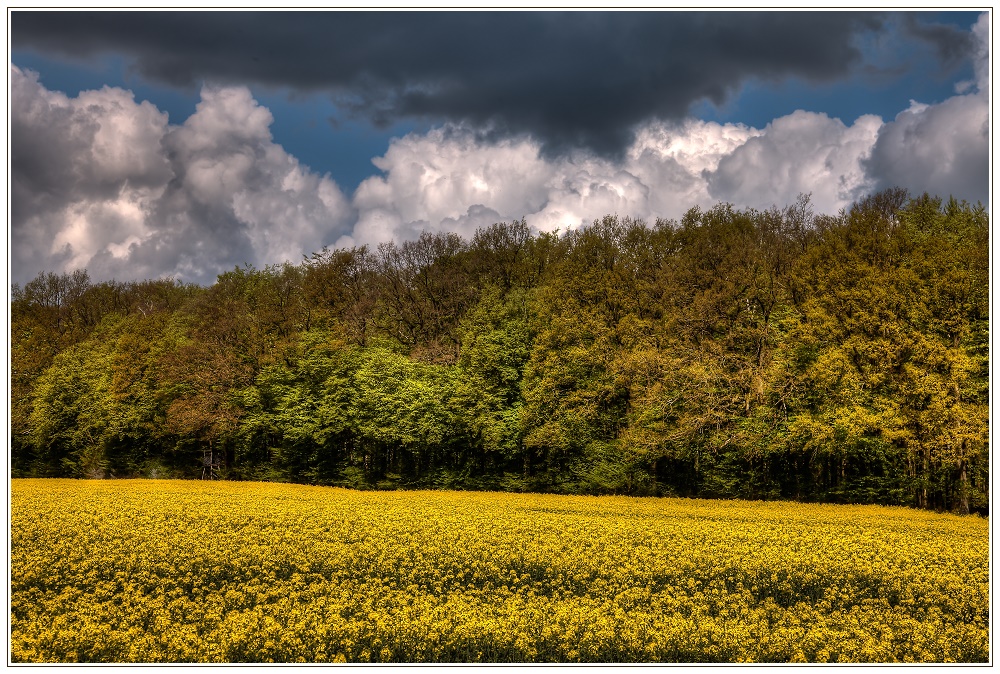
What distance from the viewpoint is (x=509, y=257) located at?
56.1m

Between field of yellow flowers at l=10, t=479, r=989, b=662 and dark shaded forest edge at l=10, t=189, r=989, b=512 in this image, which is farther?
dark shaded forest edge at l=10, t=189, r=989, b=512

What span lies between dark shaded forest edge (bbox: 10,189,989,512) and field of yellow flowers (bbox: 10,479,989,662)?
6906 millimetres

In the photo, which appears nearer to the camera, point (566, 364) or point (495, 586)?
point (495, 586)

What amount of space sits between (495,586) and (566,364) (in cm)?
2747

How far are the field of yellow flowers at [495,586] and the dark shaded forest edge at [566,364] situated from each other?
691 cm

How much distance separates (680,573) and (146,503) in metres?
27.8

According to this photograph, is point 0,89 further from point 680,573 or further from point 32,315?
point 32,315

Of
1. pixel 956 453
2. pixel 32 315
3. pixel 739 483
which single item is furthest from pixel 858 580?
pixel 32 315

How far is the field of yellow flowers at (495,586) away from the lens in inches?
543

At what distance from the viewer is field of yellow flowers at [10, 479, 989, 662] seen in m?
13.8

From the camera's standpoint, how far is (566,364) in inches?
1786

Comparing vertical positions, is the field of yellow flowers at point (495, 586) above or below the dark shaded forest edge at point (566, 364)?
below

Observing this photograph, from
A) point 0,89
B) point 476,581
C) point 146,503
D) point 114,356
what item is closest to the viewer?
point 0,89

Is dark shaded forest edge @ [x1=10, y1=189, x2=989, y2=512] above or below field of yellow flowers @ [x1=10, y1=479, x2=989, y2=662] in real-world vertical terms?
above
